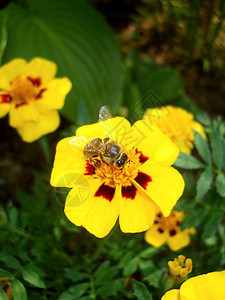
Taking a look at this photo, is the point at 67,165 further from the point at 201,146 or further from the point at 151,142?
the point at 201,146

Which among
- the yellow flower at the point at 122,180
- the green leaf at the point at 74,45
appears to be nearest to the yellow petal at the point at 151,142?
the yellow flower at the point at 122,180

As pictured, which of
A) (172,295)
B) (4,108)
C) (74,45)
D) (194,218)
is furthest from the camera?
(74,45)

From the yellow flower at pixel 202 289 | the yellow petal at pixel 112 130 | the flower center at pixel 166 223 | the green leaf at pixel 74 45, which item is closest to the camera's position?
the yellow flower at pixel 202 289

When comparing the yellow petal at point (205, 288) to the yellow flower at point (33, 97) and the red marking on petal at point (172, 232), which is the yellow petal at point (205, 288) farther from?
the yellow flower at point (33, 97)

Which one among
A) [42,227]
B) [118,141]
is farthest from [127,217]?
[42,227]

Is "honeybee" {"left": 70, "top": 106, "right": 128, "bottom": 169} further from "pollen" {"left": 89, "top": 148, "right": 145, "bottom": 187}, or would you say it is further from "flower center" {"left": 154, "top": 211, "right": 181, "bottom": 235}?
"flower center" {"left": 154, "top": 211, "right": 181, "bottom": 235}

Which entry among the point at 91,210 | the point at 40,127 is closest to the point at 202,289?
the point at 91,210

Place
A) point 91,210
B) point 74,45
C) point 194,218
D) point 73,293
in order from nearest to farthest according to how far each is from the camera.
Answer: point 91,210 < point 73,293 < point 194,218 < point 74,45
